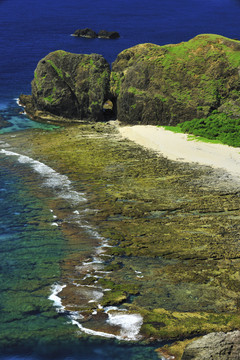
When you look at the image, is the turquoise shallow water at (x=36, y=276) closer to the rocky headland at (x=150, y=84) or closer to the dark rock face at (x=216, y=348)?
the dark rock face at (x=216, y=348)

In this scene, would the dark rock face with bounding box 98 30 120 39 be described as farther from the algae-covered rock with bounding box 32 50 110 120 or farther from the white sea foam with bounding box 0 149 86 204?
the white sea foam with bounding box 0 149 86 204

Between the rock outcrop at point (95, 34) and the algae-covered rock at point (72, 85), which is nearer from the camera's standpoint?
the algae-covered rock at point (72, 85)

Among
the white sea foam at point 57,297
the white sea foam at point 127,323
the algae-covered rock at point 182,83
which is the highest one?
the algae-covered rock at point 182,83

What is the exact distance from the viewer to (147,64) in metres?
50.5

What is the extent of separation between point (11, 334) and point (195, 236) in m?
10.8

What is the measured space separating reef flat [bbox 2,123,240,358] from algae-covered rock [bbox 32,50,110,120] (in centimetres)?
1135

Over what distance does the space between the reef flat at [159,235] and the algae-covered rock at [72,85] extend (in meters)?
11.4

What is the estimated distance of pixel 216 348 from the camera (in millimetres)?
14547

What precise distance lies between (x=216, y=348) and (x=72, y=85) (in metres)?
43.8

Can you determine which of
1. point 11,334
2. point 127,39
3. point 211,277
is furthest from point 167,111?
point 127,39

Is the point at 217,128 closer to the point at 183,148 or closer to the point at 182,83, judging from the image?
the point at 183,148

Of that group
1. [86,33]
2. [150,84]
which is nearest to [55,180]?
[150,84]

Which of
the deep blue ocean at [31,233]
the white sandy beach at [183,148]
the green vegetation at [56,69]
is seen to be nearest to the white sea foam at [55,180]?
the deep blue ocean at [31,233]

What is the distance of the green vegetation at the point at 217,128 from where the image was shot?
41.5 m
